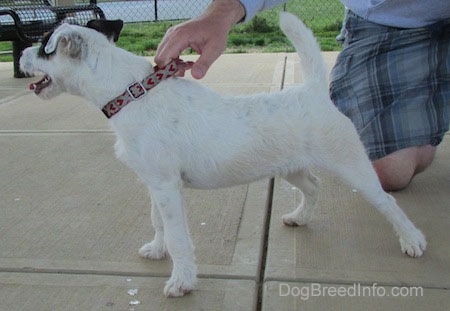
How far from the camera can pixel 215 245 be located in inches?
121

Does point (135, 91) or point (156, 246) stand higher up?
point (135, 91)

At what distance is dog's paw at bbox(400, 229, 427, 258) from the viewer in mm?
2926

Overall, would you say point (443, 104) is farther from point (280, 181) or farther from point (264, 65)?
point (264, 65)

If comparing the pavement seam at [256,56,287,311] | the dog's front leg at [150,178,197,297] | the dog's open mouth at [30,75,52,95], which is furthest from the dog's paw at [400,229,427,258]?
the dog's open mouth at [30,75,52,95]

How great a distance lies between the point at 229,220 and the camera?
132 inches

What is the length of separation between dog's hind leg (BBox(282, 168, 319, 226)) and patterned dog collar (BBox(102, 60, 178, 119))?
37.1 inches

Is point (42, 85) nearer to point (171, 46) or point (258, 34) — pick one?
point (171, 46)

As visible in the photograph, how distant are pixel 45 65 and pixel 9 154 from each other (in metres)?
2.01

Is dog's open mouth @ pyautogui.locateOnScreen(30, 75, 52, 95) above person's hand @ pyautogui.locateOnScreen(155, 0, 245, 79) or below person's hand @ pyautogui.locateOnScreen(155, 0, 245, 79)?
below

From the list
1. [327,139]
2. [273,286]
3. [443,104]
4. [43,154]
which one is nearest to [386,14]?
[443,104]

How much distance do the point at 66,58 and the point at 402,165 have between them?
2.08 m

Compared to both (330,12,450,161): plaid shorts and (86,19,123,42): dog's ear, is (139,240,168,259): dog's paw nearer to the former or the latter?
(86,19,123,42): dog's ear

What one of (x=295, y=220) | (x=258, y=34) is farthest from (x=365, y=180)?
(x=258, y=34)

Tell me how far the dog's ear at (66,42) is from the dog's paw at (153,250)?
916 mm
